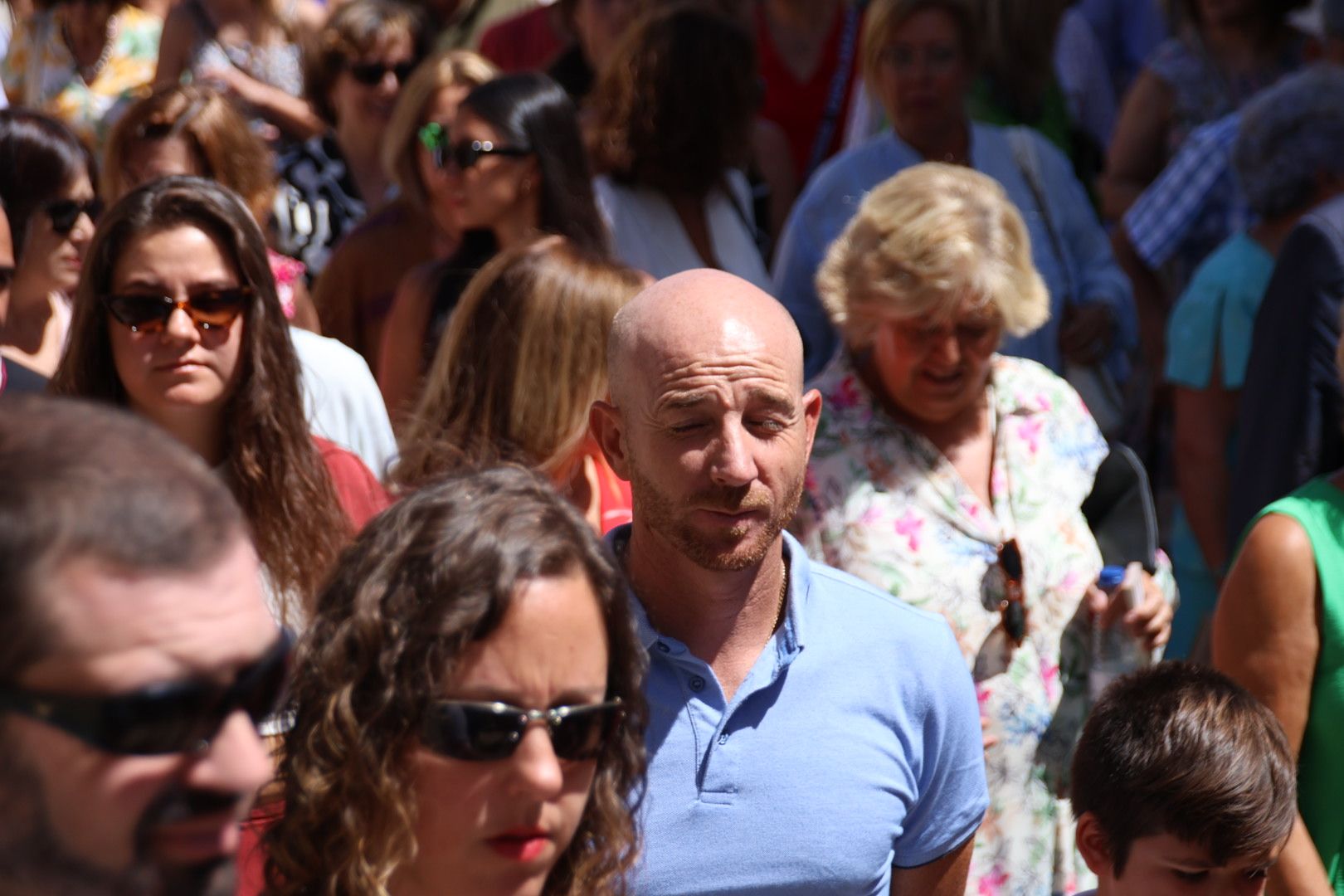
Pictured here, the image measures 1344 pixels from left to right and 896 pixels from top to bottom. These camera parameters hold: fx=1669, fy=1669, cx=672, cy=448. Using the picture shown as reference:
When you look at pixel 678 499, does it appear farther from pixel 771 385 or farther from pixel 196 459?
pixel 196 459

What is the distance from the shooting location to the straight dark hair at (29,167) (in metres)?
4.16

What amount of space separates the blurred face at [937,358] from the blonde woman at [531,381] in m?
0.60

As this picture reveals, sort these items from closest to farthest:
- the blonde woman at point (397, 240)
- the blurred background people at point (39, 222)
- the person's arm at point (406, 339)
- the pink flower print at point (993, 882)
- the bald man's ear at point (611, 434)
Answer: the bald man's ear at point (611, 434), the pink flower print at point (993, 882), the blurred background people at point (39, 222), the person's arm at point (406, 339), the blonde woman at point (397, 240)

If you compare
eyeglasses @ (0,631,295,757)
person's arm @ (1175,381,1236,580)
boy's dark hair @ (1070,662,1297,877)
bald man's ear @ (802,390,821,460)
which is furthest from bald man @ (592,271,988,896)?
person's arm @ (1175,381,1236,580)

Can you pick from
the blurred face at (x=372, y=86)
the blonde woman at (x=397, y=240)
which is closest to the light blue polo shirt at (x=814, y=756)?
the blonde woman at (x=397, y=240)

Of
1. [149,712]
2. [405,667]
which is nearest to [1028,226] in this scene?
[405,667]

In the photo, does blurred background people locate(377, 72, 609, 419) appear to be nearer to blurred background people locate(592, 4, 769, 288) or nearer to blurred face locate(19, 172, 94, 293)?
blurred background people locate(592, 4, 769, 288)

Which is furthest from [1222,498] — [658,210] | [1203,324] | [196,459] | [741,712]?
[196,459]

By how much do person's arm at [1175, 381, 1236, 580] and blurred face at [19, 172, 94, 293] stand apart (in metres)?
2.97

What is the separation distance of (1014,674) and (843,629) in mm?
844

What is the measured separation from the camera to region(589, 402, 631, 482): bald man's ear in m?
2.76

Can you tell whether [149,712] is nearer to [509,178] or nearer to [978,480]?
[978,480]

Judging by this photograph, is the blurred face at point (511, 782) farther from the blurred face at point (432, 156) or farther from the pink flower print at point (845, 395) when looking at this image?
the blurred face at point (432, 156)

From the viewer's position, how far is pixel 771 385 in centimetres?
266
